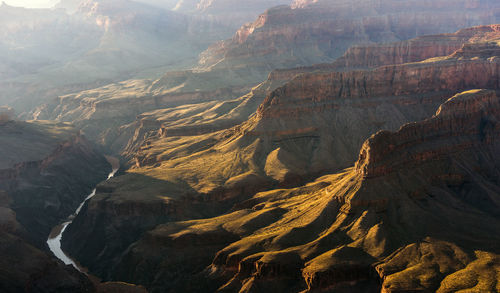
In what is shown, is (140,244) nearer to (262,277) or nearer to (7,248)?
(7,248)

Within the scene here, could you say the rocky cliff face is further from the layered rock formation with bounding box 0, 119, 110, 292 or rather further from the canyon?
the layered rock formation with bounding box 0, 119, 110, 292

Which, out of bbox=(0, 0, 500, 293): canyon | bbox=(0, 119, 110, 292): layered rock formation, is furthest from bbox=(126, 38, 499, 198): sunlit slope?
bbox=(0, 119, 110, 292): layered rock formation

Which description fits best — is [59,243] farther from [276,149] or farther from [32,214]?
[276,149]

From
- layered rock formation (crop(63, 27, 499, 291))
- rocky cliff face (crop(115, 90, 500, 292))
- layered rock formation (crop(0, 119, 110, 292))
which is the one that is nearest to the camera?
rocky cliff face (crop(115, 90, 500, 292))

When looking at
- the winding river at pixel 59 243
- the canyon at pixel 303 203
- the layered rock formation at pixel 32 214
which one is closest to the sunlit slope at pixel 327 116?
the canyon at pixel 303 203

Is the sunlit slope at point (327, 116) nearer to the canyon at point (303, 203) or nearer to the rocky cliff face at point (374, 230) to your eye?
the canyon at point (303, 203)

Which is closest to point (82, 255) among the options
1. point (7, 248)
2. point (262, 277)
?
point (7, 248)

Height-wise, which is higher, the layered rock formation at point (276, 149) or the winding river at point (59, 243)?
the layered rock formation at point (276, 149)

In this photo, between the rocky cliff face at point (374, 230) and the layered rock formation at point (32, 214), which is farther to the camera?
the layered rock formation at point (32, 214)
